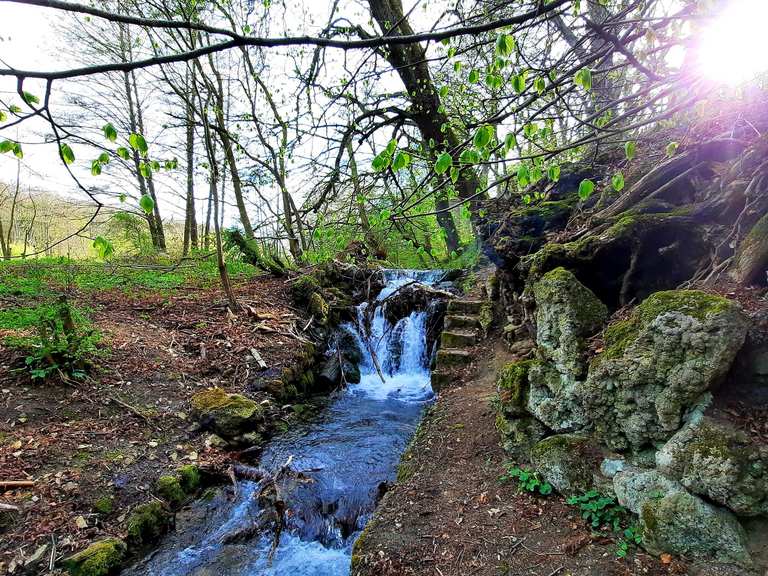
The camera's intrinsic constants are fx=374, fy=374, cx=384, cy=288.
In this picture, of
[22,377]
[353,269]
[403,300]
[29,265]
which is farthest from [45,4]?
[29,265]

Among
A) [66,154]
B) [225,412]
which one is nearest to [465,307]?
[225,412]

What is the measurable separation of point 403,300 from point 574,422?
648 cm

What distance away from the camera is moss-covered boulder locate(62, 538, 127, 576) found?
3.11 metres

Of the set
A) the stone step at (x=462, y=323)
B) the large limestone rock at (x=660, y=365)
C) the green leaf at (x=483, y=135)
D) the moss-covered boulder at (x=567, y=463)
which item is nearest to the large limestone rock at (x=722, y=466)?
the large limestone rock at (x=660, y=365)

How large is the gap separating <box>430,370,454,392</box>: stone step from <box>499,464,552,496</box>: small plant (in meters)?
2.76

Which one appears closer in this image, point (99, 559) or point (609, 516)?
point (609, 516)

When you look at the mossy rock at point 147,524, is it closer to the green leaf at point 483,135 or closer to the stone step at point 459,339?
the green leaf at point 483,135

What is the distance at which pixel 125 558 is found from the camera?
11.2 feet

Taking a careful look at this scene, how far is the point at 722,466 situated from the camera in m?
2.12

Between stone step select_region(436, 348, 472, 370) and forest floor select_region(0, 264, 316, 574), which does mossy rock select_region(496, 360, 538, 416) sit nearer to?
stone step select_region(436, 348, 472, 370)

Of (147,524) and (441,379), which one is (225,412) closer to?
(147,524)

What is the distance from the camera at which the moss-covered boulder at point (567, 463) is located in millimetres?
2898

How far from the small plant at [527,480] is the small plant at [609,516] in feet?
0.77

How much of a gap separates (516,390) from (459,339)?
10.3 feet
